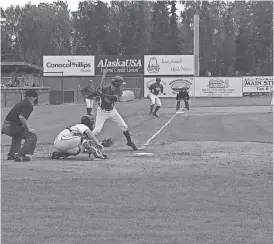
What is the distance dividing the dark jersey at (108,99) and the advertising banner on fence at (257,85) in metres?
44.5

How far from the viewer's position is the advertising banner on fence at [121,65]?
65.1 meters

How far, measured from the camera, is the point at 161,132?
64.7ft

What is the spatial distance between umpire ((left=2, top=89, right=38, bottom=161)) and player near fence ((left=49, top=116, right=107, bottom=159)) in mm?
535

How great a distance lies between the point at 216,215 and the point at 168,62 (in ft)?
191

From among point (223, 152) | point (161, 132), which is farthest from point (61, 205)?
point (161, 132)

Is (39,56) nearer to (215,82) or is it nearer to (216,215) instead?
(215,82)

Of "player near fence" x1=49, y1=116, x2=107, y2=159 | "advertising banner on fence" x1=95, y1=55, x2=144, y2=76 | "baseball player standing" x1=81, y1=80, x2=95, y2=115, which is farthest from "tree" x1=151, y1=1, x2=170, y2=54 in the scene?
"player near fence" x1=49, y1=116, x2=107, y2=159

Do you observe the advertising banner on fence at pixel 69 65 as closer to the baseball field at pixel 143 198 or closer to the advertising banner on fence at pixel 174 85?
the advertising banner on fence at pixel 174 85

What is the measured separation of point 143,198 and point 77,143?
4.84 metres

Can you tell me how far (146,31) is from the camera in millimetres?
95500

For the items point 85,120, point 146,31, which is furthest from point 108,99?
point 146,31

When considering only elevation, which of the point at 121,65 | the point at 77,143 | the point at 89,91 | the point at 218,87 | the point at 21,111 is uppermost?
the point at 121,65

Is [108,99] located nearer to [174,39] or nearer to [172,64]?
[172,64]

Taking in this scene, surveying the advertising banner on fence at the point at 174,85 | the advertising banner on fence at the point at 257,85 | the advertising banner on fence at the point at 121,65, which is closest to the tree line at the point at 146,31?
the advertising banner on fence at the point at 121,65
